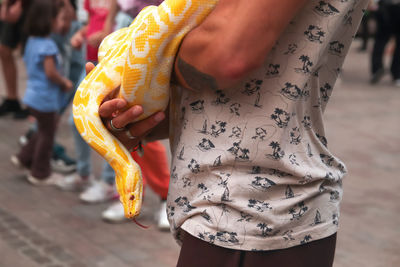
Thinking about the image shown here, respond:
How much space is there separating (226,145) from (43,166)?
3922 millimetres

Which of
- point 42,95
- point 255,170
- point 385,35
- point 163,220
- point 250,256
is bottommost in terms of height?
point 385,35

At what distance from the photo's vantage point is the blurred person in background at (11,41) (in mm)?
7273

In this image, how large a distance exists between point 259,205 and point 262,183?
0.20 feet

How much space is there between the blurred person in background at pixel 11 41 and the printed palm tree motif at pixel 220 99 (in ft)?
19.6

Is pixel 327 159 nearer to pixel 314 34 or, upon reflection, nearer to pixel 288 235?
pixel 288 235

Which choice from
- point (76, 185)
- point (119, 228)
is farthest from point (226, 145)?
point (76, 185)

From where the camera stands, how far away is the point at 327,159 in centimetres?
182

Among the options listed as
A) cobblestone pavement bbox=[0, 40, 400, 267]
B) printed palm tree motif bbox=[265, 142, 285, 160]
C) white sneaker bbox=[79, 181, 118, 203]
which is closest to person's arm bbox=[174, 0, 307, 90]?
printed palm tree motif bbox=[265, 142, 285, 160]

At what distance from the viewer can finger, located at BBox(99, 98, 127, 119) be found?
1.78 m

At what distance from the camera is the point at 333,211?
1.81 meters

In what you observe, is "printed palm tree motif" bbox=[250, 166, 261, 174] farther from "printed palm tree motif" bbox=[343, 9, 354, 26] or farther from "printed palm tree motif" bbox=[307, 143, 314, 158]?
"printed palm tree motif" bbox=[343, 9, 354, 26]

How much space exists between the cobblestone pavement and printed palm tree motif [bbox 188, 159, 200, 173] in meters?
2.33

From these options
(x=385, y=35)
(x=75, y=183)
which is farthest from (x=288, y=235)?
(x=385, y=35)

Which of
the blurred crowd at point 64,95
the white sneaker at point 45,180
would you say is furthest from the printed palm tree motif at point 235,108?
the white sneaker at point 45,180
